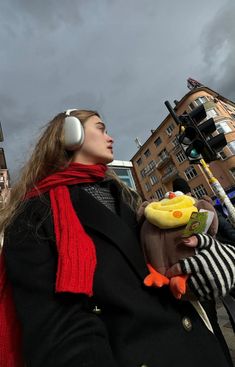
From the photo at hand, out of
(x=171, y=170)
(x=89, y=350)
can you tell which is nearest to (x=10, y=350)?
(x=89, y=350)

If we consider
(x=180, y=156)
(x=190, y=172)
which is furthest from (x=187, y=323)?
(x=180, y=156)

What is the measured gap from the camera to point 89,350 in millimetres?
835

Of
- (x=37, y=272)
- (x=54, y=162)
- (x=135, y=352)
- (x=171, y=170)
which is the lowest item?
(x=135, y=352)

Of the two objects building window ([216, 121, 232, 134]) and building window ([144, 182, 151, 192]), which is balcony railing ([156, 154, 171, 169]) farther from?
building window ([216, 121, 232, 134])

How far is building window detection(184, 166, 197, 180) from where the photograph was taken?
32.3 meters

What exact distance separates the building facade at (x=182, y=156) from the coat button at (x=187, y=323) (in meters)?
28.4

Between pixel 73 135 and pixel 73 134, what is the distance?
0.03ft

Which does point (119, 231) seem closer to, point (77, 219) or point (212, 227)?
point (77, 219)

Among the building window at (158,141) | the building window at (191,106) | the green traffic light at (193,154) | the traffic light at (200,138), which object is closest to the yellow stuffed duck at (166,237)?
the traffic light at (200,138)

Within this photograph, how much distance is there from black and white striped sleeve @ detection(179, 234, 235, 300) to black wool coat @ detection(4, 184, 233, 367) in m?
0.17

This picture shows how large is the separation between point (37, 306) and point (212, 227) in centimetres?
102

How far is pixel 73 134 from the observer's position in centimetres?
173

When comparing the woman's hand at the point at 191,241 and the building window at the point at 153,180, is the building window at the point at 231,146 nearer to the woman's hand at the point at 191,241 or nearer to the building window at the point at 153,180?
the building window at the point at 153,180

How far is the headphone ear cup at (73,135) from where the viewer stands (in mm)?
1723
